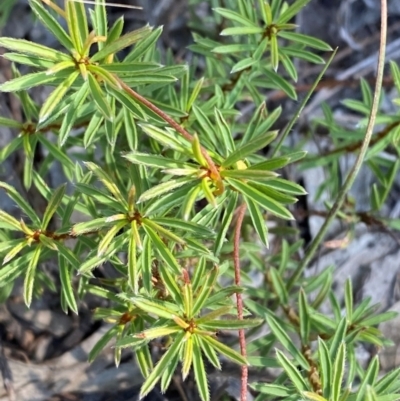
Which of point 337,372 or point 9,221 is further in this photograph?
point 9,221

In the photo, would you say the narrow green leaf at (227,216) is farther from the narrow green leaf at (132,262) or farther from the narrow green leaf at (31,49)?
the narrow green leaf at (31,49)

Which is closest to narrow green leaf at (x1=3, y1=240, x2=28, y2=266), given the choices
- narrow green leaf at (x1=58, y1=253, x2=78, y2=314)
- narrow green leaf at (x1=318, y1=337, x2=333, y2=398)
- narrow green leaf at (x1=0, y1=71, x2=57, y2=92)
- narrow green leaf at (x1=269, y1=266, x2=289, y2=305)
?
narrow green leaf at (x1=58, y1=253, x2=78, y2=314)

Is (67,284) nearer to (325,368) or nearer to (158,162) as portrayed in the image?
(158,162)

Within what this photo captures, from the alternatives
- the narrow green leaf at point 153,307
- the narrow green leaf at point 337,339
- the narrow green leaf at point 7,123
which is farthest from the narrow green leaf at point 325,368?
the narrow green leaf at point 7,123

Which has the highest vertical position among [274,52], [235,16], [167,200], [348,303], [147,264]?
[235,16]

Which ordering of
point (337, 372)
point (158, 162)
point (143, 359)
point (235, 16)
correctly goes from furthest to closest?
1. point (235, 16)
2. point (143, 359)
3. point (337, 372)
4. point (158, 162)

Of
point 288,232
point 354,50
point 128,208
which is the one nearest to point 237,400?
point 288,232

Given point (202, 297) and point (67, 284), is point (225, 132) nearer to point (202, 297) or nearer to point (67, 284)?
point (202, 297)

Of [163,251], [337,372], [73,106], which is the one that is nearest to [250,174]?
[163,251]

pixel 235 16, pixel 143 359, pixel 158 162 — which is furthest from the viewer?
pixel 235 16

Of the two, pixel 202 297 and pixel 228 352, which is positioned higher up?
pixel 202 297

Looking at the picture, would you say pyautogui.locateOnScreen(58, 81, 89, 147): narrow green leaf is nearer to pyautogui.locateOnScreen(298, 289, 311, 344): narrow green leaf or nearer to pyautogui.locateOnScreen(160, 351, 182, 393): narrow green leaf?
pyautogui.locateOnScreen(160, 351, 182, 393): narrow green leaf

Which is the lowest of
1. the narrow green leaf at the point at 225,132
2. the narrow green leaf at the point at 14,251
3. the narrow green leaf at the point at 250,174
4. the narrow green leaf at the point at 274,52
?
the narrow green leaf at the point at 14,251
